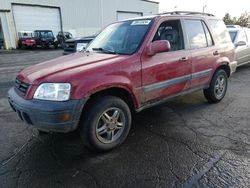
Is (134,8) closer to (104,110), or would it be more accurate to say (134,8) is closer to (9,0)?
(9,0)

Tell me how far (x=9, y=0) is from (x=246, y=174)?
26.8 metres

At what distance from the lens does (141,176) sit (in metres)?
2.86

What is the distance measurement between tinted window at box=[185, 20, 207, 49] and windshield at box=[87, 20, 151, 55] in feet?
3.17

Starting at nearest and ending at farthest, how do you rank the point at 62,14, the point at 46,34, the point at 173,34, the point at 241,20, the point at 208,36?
the point at 173,34 < the point at 208,36 < the point at 46,34 < the point at 62,14 < the point at 241,20

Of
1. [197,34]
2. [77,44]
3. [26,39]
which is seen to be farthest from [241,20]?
[197,34]

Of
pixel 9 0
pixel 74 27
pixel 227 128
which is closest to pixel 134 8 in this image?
pixel 74 27

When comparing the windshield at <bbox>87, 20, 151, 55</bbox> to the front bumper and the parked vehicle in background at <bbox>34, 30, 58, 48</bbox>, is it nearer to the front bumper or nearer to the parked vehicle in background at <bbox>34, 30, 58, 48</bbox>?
the front bumper

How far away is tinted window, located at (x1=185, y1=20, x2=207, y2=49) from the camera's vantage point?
452cm

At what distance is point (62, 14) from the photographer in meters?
28.8

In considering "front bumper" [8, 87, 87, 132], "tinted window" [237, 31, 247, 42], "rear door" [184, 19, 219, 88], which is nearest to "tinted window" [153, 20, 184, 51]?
"rear door" [184, 19, 219, 88]

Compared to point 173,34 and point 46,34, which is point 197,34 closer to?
point 173,34

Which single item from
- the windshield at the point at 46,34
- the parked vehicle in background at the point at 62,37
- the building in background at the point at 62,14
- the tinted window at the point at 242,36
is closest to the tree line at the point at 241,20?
the building in background at the point at 62,14

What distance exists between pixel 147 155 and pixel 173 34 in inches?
88.1

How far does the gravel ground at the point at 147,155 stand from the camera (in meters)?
2.80
